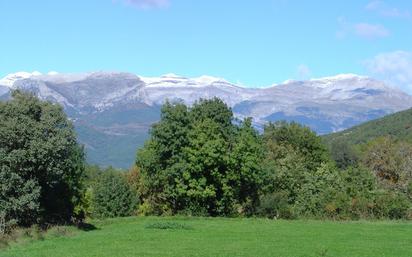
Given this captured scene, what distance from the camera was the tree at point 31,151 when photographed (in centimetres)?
4459

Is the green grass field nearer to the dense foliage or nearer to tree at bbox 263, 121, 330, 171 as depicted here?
the dense foliage

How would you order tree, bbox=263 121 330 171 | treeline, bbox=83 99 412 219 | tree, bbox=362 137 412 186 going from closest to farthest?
treeline, bbox=83 99 412 219 < tree, bbox=362 137 412 186 < tree, bbox=263 121 330 171

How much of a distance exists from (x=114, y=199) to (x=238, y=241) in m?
57.4

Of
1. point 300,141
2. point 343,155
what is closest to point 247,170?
point 300,141

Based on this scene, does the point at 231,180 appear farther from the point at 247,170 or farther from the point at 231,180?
the point at 247,170

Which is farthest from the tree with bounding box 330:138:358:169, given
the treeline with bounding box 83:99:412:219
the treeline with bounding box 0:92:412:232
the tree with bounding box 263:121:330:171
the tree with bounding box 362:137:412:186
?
the treeline with bounding box 83:99:412:219

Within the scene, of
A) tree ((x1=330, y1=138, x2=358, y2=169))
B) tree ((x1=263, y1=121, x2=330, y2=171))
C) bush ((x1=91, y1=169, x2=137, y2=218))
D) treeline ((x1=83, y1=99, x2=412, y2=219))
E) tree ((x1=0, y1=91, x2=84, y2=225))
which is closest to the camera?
tree ((x1=0, y1=91, x2=84, y2=225))

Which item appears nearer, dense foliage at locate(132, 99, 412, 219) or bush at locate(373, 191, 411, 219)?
bush at locate(373, 191, 411, 219)

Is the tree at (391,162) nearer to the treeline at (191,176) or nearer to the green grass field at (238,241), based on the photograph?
the treeline at (191,176)

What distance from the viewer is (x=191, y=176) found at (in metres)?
65.8

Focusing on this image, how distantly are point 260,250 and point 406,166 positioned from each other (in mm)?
62687

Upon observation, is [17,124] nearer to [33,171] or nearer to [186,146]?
[33,171]

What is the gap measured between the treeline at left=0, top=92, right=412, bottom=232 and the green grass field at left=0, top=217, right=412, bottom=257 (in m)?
6.18

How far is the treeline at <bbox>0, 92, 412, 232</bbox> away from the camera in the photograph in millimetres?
45656
